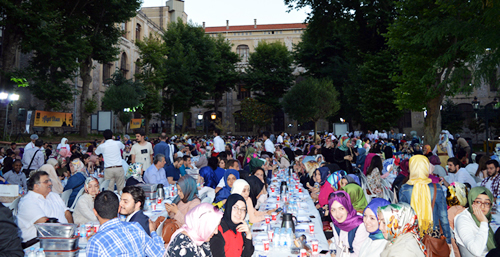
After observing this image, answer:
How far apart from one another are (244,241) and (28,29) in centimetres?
1987

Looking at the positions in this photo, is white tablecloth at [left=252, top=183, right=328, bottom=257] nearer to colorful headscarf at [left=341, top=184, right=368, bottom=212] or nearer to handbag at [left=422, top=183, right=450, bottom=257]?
colorful headscarf at [left=341, top=184, right=368, bottom=212]

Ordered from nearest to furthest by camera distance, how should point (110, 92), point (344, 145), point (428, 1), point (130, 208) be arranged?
point (130, 208) → point (344, 145) → point (428, 1) → point (110, 92)

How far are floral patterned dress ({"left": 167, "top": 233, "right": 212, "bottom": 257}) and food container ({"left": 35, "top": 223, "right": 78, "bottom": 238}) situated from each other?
1375 millimetres

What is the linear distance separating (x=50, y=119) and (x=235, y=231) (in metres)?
20.2

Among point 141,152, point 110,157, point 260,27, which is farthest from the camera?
point 260,27

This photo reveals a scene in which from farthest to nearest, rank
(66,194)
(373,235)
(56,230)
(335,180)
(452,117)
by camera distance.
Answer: (452,117) → (66,194) → (335,180) → (56,230) → (373,235)

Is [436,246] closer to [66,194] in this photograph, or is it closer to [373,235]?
[373,235]

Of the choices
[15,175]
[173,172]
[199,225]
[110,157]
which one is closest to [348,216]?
[199,225]

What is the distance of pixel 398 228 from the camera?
2812 millimetres

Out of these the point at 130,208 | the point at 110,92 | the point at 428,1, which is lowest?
the point at 130,208

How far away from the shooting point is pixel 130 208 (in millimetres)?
3805

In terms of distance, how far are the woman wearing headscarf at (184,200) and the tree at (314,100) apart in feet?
95.9

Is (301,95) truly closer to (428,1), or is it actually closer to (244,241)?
(428,1)

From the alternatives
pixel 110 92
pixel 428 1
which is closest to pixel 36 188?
pixel 428 1
